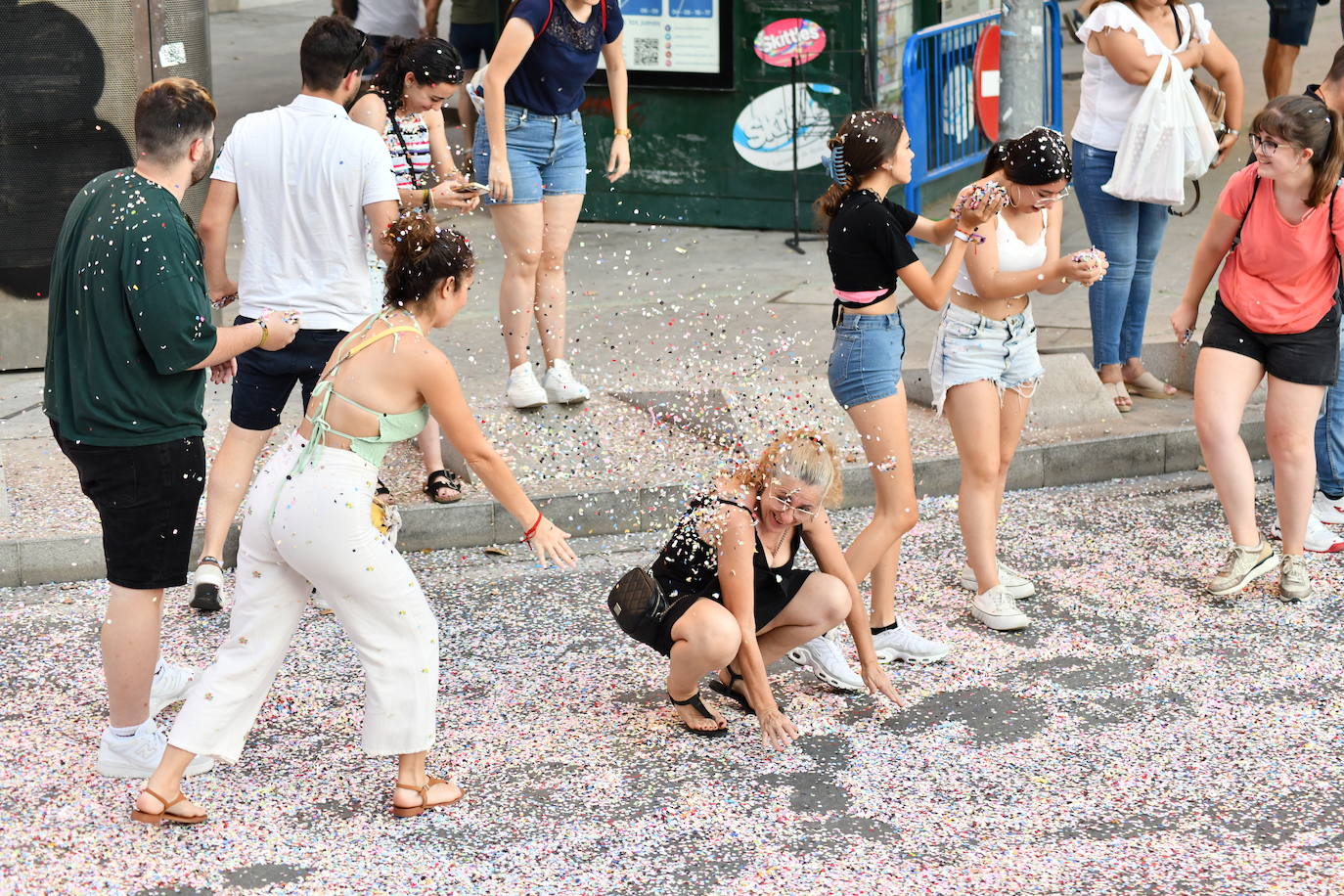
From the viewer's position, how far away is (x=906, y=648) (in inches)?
204

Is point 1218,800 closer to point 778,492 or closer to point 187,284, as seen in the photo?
point 778,492

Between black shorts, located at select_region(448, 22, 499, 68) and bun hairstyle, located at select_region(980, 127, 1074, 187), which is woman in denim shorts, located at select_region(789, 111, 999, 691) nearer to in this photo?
bun hairstyle, located at select_region(980, 127, 1074, 187)

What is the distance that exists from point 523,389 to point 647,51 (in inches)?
164

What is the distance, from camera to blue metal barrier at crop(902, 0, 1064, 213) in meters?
9.28

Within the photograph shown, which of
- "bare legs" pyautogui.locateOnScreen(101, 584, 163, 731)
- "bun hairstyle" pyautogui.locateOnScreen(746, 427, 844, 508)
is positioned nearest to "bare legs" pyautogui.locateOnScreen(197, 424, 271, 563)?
"bare legs" pyautogui.locateOnScreen(101, 584, 163, 731)

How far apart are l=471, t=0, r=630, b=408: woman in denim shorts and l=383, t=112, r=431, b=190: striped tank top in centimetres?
30

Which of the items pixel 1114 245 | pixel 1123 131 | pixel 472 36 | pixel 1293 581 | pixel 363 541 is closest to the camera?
pixel 363 541

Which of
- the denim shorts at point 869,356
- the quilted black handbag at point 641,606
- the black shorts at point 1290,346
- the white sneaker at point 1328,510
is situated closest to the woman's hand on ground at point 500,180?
the denim shorts at point 869,356

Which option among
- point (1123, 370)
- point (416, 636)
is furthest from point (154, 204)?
point (1123, 370)

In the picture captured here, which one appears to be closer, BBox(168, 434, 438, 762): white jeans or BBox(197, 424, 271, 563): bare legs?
BBox(168, 434, 438, 762): white jeans

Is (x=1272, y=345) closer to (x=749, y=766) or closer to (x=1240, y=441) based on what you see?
(x=1240, y=441)

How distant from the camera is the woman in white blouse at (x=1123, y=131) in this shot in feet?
22.9

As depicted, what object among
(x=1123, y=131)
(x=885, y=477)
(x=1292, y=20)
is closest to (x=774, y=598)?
(x=885, y=477)

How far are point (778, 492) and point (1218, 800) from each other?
1.41 meters
